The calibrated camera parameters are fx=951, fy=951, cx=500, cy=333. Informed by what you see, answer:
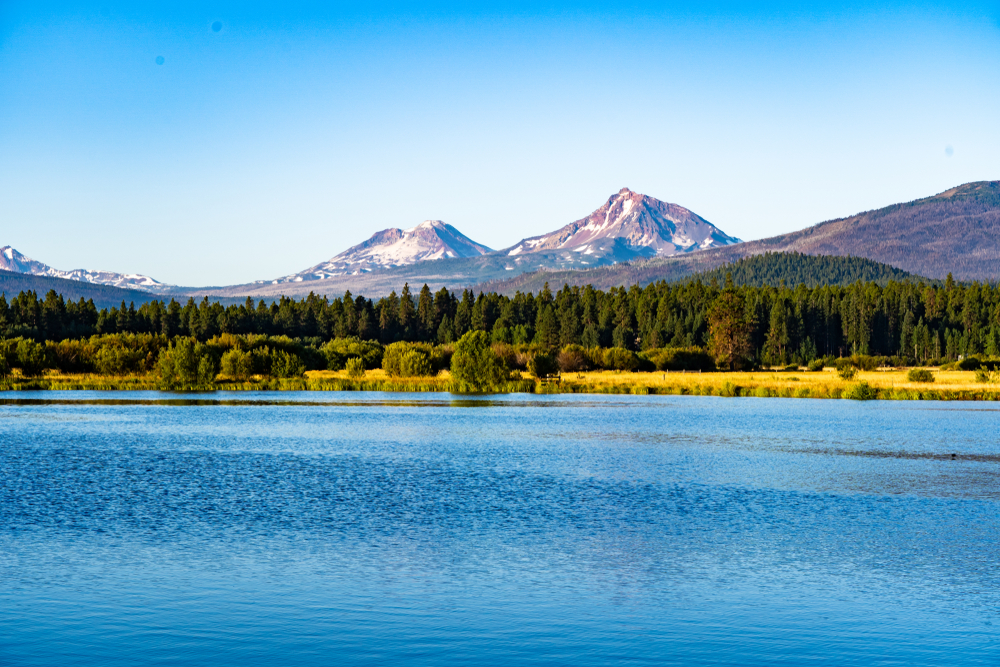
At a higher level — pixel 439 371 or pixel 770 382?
pixel 439 371

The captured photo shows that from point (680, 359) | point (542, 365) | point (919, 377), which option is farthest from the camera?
point (680, 359)

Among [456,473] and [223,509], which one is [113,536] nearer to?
[223,509]

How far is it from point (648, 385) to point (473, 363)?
24.9 metres

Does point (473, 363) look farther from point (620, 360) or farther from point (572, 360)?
point (620, 360)

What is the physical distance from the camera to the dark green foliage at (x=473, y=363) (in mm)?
116750

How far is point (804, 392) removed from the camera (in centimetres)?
11331

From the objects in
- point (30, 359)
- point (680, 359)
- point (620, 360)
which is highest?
point (30, 359)

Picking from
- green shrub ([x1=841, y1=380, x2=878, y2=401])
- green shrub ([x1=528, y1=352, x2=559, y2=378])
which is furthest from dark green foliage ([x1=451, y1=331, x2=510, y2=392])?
green shrub ([x1=841, y1=380, x2=878, y2=401])

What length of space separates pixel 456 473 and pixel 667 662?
24.6m

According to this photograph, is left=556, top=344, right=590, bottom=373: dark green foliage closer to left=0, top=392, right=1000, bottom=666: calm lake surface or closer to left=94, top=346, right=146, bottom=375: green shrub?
left=94, top=346, right=146, bottom=375: green shrub

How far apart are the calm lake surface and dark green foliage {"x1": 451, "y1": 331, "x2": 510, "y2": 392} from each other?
6368 centimetres

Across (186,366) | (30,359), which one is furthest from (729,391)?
(30,359)

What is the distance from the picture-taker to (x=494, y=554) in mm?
23781

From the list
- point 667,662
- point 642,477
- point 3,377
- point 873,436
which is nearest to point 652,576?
point 667,662
